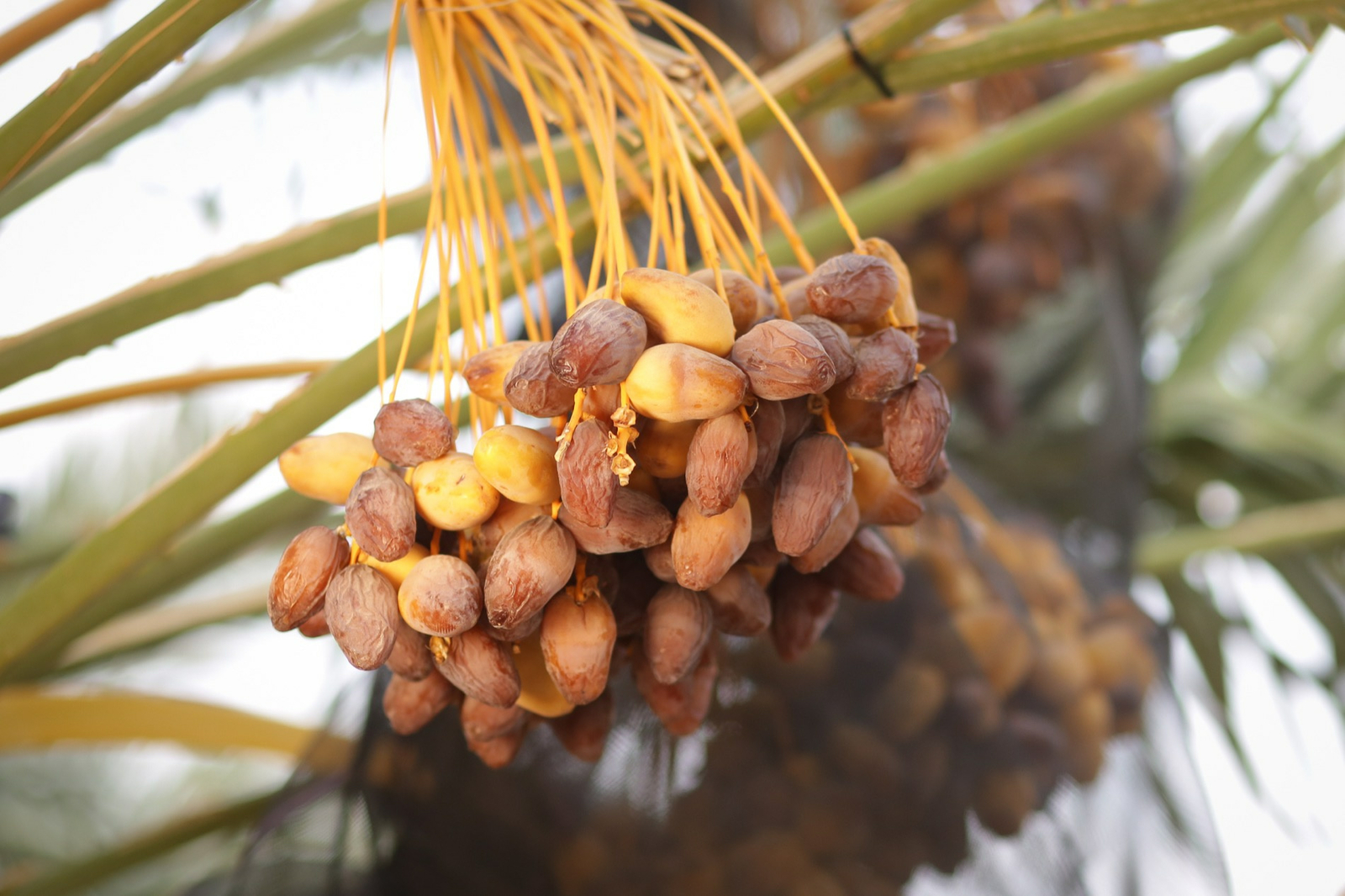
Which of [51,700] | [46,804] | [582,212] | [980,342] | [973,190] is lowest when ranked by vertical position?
[46,804]

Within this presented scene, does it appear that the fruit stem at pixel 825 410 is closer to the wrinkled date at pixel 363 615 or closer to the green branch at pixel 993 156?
the wrinkled date at pixel 363 615

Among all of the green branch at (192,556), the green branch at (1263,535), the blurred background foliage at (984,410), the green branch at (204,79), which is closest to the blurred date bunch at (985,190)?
the blurred background foliage at (984,410)

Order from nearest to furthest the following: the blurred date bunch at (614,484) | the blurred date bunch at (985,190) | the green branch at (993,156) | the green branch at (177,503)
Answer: the blurred date bunch at (614,484) → the green branch at (177,503) → the green branch at (993,156) → the blurred date bunch at (985,190)

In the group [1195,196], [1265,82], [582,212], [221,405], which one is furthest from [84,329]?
[1195,196]

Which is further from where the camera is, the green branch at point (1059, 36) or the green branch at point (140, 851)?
the green branch at point (140, 851)

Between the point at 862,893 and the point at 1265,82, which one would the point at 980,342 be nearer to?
the point at 1265,82

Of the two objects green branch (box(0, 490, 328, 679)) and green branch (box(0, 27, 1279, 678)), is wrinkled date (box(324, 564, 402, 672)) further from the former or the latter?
green branch (box(0, 490, 328, 679))

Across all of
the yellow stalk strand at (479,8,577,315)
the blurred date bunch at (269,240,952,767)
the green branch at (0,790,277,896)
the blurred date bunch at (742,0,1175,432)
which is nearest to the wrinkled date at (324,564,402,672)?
the blurred date bunch at (269,240,952,767)
